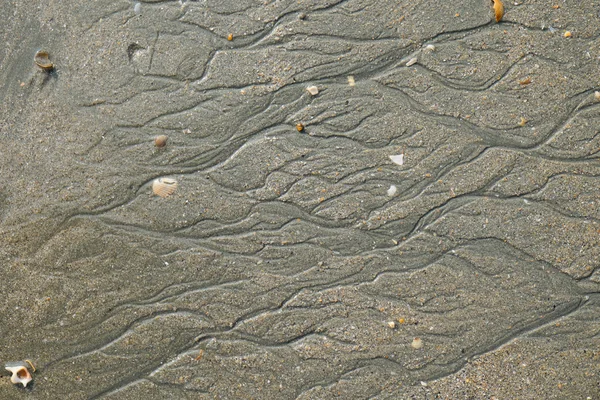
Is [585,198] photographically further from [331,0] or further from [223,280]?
[223,280]

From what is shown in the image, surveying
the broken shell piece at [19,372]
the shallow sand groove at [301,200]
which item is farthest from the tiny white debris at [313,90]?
the broken shell piece at [19,372]

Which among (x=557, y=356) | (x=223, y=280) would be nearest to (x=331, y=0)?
(x=223, y=280)

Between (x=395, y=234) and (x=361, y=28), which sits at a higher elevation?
(x=361, y=28)

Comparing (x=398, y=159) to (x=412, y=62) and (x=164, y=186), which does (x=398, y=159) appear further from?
(x=164, y=186)

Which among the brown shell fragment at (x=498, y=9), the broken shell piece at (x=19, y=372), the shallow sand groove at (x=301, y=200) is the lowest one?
the broken shell piece at (x=19, y=372)

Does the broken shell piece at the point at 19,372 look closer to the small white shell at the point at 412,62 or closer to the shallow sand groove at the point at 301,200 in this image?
the shallow sand groove at the point at 301,200

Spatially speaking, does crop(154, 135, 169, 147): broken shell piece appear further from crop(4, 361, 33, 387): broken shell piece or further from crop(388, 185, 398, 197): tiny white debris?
crop(4, 361, 33, 387): broken shell piece

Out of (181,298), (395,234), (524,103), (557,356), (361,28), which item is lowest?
(557,356)
